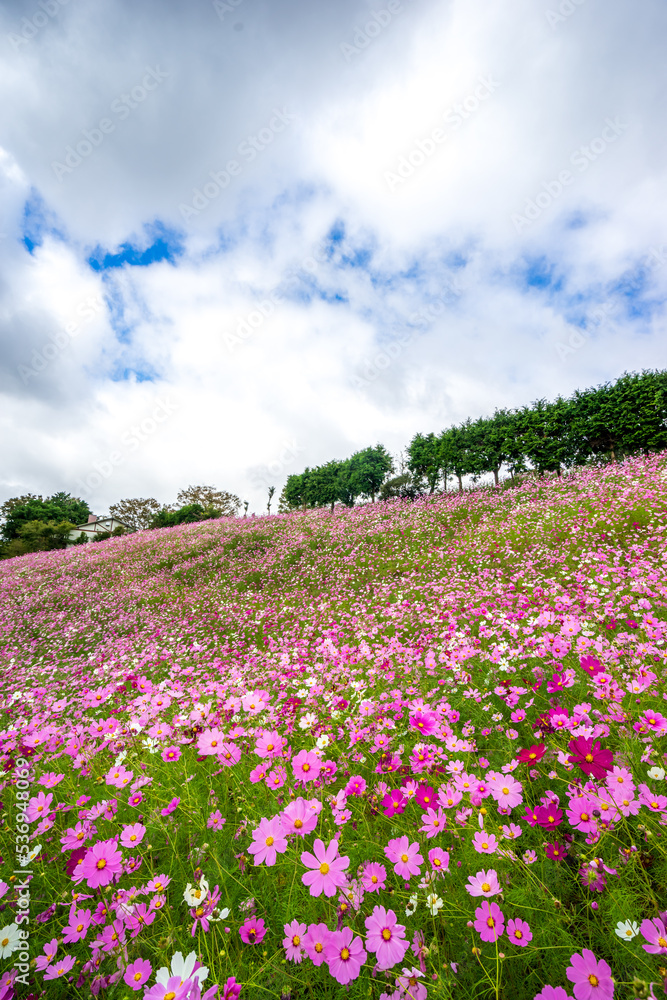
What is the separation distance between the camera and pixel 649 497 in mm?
8000

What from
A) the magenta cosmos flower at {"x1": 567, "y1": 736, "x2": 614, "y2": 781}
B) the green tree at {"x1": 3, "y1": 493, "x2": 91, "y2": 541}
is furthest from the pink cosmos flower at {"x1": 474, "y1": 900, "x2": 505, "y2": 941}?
the green tree at {"x1": 3, "y1": 493, "x2": 91, "y2": 541}

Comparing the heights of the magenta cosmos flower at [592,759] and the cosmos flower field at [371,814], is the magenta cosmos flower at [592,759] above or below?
above

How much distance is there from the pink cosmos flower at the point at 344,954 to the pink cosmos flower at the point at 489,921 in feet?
1.26

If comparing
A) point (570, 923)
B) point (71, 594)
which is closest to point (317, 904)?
point (570, 923)

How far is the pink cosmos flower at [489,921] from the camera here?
114 centimetres

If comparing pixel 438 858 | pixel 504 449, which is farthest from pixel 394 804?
pixel 504 449

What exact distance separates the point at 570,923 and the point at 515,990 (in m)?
0.30

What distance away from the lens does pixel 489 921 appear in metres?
1.16

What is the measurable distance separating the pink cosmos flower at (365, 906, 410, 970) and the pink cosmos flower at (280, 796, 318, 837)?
0.28 m

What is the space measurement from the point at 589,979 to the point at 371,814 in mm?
1352

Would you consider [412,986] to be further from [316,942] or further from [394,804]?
[394,804]

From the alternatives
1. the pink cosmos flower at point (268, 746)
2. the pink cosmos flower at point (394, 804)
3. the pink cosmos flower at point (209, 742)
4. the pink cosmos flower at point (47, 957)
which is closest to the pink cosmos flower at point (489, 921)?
the pink cosmos flower at point (394, 804)

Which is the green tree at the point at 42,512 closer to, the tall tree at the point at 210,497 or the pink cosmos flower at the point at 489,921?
the tall tree at the point at 210,497

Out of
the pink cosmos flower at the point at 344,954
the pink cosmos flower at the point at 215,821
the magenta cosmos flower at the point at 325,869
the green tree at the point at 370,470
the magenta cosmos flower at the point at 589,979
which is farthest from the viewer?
the green tree at the point at 370,470
